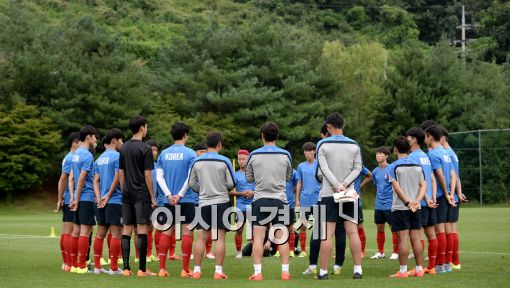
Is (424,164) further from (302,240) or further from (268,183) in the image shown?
(302,240)

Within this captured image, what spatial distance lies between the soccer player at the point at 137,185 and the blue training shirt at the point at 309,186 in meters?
3.68

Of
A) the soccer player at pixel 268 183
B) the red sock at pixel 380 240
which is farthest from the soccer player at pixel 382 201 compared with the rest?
the soccer player at pixel 268 183

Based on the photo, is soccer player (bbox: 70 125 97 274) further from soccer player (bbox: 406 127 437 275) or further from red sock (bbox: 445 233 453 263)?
red sock (bbox: 445 233 453 263)

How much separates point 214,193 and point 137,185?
116 cm

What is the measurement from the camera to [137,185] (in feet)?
44.5

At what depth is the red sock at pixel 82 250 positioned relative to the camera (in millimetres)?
14219

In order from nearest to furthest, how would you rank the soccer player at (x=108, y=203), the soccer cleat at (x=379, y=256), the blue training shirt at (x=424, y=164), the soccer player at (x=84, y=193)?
the blue training shirt at (x=424, y=164) < the soccer player at (x=108, y=203) < the soccer player at (x=84, y=193) < the soccer cleat at (x=379, y=256)

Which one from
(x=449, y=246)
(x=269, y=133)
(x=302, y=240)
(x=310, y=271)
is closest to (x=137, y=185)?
(x=269, y=133)

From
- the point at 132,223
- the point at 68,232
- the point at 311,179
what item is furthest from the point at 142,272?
the point at 311,179

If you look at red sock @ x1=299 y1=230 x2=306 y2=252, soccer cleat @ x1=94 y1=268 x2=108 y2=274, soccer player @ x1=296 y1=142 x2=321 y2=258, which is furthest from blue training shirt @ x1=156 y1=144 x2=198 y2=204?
red sock @ x1=299 y1=230 x2=306 y2=252

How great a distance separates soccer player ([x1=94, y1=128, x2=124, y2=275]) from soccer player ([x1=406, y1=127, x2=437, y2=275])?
4.31 metres

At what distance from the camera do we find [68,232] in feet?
48.8

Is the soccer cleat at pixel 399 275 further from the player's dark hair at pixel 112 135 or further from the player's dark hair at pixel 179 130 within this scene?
the player's dark hair at pixel 112 135

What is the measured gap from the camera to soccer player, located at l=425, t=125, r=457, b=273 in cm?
1390
